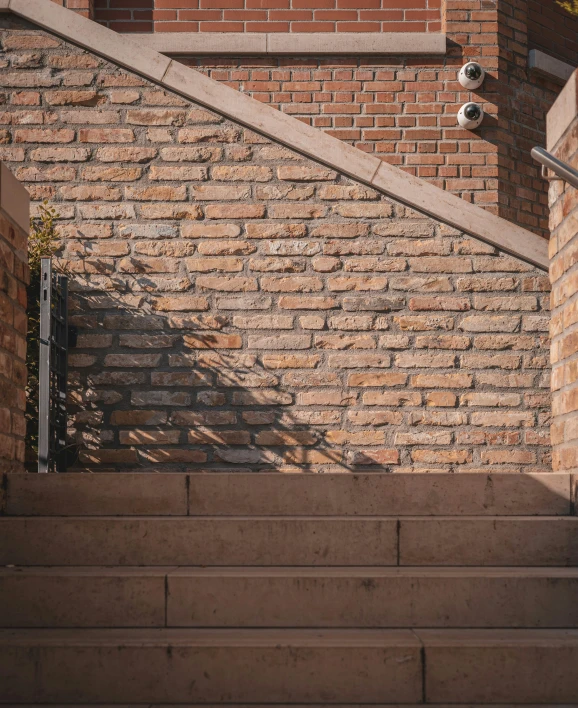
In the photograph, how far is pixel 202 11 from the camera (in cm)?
681

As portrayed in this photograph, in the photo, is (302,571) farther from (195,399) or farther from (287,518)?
(195,399)

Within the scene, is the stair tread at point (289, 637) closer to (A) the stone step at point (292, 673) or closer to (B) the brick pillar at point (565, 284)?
(A) the stone step at point (292, 673)

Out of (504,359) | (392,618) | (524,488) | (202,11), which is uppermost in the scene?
(202,11)

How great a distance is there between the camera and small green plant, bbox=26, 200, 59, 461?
5227 millimetres

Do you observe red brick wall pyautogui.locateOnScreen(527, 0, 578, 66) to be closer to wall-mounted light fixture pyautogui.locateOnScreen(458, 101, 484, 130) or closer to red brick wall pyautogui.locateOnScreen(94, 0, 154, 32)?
wall-mounted light fixture pyautogui.locateOnScreen(458, 101, 484, 130)

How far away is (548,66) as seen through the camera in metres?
7.06

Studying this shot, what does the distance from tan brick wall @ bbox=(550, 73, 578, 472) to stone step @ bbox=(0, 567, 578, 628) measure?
0.82 meters

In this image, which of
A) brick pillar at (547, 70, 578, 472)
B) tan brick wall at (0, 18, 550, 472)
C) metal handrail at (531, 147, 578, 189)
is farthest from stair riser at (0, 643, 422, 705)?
tan brick wall at (0, 18, 550, 472)

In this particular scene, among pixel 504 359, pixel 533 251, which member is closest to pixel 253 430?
pixel 504 359

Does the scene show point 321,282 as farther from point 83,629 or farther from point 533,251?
point 83,629

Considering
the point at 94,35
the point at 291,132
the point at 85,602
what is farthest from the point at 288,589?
the point at 94,35

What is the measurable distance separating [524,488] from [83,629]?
1900 millimetres

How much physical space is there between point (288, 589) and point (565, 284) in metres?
1.88

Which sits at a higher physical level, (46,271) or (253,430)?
(46,271)
